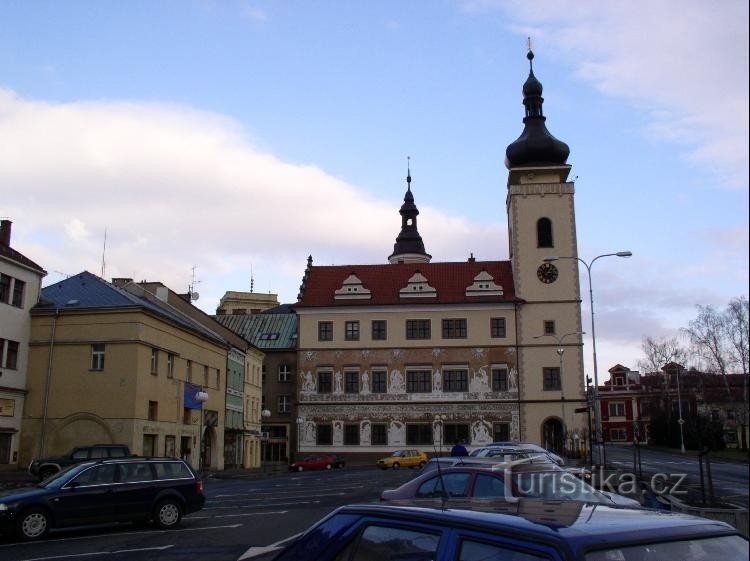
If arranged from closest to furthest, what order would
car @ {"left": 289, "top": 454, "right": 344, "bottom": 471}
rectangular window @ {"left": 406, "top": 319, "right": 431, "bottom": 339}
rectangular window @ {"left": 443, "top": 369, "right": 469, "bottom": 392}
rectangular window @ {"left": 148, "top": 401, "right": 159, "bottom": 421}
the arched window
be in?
rectangular window @ {"left": 148, "top": 401, "right": 159, "bottom": 421}, car @ {"left": 289, "top": 454, "right": 344, "bottom": 471}, rectangular window @ {"left": 443, "top": 369, "right": 469, "bottom": 392}, rectangular window @ {"left": 406, "top": 319, "right": 431, "bottom": 339}, the arched window

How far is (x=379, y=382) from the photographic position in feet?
215

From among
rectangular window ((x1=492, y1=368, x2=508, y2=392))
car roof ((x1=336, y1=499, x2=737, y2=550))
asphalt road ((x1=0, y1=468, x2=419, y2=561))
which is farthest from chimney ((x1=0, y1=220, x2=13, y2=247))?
car roof ((x1=336, y1=499, x2=737, y2=550))

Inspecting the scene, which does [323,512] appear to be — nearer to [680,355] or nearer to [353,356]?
[353,356]

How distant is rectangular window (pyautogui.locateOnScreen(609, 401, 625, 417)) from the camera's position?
112 meters

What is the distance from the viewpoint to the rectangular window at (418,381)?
Result: 212 feet

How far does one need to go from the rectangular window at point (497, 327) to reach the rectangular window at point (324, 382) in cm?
1476

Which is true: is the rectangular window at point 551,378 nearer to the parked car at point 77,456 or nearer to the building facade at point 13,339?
the parked car at point 77,456

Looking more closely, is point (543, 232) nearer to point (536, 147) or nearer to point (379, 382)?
point (536, 147)

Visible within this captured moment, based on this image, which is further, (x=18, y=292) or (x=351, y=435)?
(x=351, y=435)

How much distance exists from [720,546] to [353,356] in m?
63.1

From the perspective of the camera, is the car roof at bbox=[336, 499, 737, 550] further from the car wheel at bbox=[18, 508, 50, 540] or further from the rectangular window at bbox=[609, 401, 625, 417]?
the rectangular window at bbox=[609, 401, 625, 417]

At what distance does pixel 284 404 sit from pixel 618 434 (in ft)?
198

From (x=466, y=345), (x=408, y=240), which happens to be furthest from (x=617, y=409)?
(x=466, y=345)

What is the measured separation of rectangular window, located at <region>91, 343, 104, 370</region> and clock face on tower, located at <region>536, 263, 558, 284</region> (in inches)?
1507
